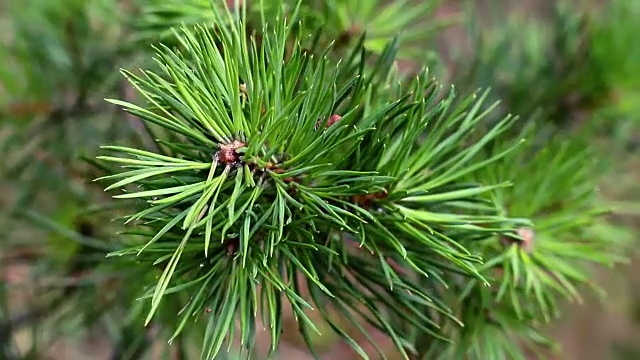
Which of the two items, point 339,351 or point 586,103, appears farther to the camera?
point 339,351

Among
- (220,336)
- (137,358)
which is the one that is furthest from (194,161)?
(137,358)

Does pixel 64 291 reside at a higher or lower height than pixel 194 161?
lower

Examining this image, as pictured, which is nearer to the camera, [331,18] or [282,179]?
[282,179]

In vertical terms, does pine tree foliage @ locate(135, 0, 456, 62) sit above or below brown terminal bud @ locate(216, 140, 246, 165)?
above

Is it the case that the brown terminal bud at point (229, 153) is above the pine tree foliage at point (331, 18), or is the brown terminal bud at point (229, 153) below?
below

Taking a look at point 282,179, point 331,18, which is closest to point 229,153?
point 282,179

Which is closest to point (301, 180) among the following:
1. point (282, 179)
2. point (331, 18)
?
point (282, 179)

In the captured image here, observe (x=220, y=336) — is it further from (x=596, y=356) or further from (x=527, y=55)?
(x=596, y=356)

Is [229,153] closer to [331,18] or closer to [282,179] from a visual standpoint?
[282,179]
